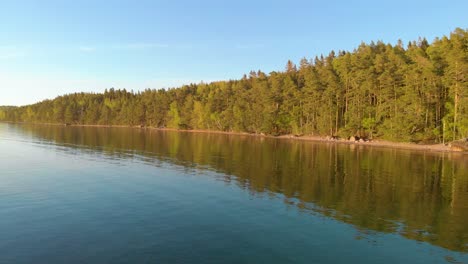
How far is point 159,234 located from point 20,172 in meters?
34.8

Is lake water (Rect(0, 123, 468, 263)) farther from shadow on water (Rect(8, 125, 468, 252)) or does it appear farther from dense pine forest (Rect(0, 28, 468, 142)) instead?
dense pine forest (Rect(0, 28, 468, 142))

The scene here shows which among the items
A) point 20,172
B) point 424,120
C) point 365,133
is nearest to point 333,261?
point 20,172

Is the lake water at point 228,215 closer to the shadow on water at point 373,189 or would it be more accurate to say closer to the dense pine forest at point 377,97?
the shadow on water at point 373,189

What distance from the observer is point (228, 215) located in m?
28.9

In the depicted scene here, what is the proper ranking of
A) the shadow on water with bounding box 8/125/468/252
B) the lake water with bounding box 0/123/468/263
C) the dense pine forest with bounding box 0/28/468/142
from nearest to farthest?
the lake water with bounding box 0/123/468/263
the shadow on water with bounding box 8/125/468/252
the dense pine forest with bounding box 0/28/468/142

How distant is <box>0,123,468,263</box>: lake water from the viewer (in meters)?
20.6

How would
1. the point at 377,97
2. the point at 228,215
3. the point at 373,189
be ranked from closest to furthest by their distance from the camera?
the point at 228,215, the point at 373,189, the point at 377,97

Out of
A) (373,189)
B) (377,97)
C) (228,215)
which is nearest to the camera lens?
(228,215)

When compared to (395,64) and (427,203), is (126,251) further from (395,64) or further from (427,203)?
(395,64)

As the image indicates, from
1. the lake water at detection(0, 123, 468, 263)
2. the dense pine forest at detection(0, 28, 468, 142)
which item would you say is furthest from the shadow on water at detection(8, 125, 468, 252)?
the dense pine forest at detection(0, 28, 468, 142)

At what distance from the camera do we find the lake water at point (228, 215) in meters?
20.6

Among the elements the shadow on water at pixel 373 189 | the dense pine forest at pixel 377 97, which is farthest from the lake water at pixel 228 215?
the dense pine forest at pixel 377 97

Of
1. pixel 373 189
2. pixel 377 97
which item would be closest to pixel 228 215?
pixel 373 189

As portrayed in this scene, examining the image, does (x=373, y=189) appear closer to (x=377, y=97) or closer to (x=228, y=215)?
(x=228, y=215)
